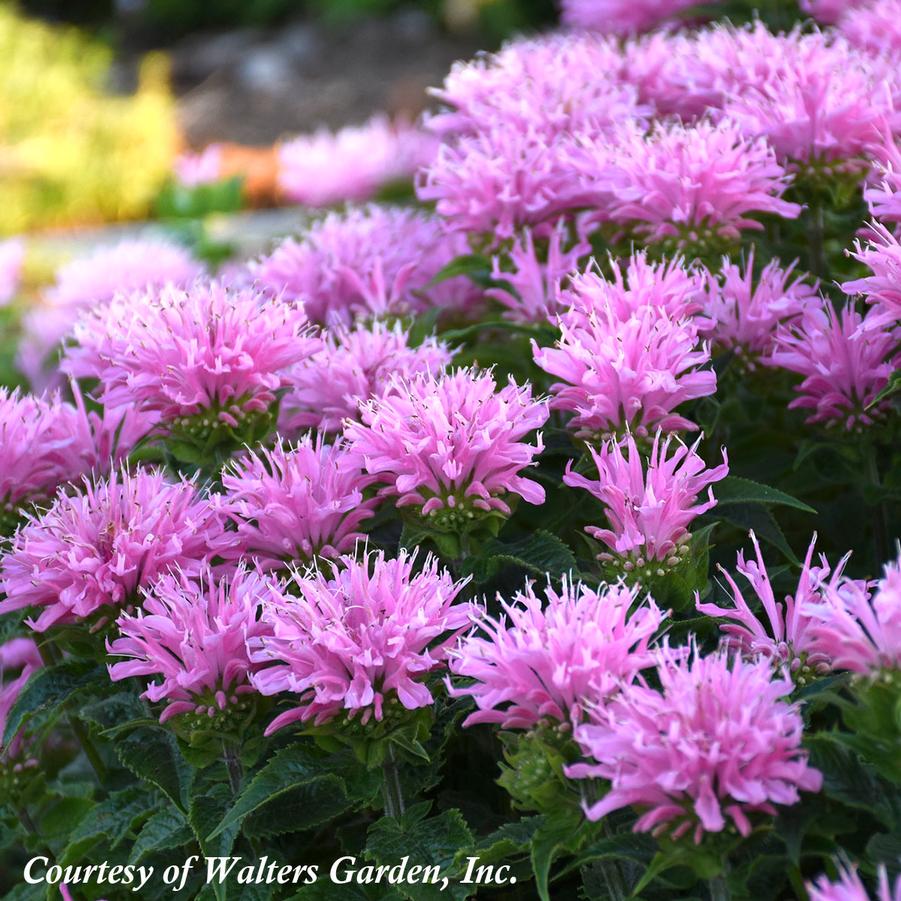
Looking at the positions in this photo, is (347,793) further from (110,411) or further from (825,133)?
(825,133)

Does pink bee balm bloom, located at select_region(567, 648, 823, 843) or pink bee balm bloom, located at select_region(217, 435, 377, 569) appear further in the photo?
pink bee balm bloom, located at select_region(217, 435, 377, 569)

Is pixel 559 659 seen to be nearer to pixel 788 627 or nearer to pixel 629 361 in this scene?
pixel 788 627

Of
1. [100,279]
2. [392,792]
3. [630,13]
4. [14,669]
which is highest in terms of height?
[630,13]

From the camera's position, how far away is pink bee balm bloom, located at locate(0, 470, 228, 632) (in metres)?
1.32

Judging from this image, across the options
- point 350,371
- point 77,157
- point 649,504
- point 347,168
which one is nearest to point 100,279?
point 347,168

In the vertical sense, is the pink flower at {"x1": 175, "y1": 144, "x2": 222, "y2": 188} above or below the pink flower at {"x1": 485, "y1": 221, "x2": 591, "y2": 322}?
below

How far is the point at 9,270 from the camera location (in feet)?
12.7

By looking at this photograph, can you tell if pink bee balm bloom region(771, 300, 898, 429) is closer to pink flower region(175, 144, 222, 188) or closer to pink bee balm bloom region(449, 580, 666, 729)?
pink bee balm bloom region(449, 580, 666, 729)

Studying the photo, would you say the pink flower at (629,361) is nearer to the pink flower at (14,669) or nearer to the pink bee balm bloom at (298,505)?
the pink bee balm bloom at (298,505)

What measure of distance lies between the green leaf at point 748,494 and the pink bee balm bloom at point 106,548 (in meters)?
0.56

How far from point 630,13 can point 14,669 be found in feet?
5.85

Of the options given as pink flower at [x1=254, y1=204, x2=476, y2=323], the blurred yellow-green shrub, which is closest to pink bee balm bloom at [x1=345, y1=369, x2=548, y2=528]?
pink flower at [x1=254, y1=204, x2=476, y2=323]

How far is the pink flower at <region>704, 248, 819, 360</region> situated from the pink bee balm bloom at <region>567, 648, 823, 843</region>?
64 cm

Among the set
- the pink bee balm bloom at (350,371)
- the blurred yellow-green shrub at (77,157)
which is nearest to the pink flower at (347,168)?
the pink bee balm bloom at (350,371)
